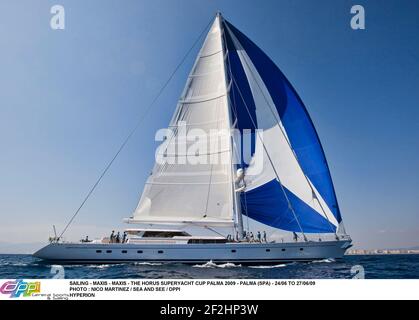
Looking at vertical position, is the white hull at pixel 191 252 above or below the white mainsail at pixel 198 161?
below

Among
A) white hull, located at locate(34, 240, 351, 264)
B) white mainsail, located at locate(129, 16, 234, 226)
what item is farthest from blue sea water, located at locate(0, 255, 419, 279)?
white mainsail, located at locate(129, 16, 234, 226)

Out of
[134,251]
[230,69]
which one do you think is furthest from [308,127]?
[134,251]

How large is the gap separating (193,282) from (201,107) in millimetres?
13196

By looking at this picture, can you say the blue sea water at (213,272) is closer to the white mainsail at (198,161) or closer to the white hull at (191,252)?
the white hull at (191,252)

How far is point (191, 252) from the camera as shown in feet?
45.2

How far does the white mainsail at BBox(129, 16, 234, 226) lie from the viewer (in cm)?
1470

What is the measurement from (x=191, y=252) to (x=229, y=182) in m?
3.80

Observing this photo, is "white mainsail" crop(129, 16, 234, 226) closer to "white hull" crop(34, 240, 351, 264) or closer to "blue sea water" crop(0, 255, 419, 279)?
"white hull" crop(34, 240, 351, 264)

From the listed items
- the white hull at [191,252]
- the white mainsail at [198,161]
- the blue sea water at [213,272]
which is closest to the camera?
the blue sea water at [213,272]

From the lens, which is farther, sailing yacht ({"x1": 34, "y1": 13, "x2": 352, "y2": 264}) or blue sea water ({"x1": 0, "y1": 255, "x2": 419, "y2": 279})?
sailing yacht ({"x1": 34, "y1": 13, "x2": 352, "y2": 264})

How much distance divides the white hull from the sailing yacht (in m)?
0.05

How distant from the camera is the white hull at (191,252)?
13.6 meters

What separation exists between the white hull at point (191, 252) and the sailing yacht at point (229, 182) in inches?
1.8

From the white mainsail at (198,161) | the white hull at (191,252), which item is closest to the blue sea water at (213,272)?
the white hull at (191,252)
